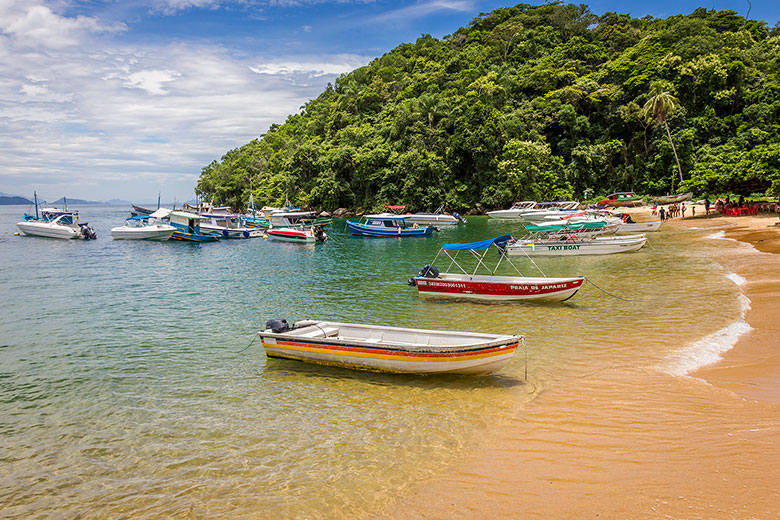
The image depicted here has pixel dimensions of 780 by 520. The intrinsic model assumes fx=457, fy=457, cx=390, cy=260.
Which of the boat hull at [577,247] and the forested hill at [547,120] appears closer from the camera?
the boat hull at [577,247]

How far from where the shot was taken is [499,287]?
19781 mm

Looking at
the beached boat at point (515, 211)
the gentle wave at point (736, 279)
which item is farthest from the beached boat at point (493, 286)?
the beached boat at point (515, 211)

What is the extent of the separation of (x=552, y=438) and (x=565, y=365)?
4132 millimetres

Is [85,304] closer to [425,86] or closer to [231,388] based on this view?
[231,388]

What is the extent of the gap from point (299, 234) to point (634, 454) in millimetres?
43339

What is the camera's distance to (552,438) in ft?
27.1

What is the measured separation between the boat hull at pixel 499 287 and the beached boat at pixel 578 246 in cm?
1172

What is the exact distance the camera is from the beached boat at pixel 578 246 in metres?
31.5

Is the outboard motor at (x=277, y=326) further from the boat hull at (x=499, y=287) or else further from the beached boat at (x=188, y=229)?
the beached boat at (x=188, y=229)

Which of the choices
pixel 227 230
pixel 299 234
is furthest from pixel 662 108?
pixel 227 230

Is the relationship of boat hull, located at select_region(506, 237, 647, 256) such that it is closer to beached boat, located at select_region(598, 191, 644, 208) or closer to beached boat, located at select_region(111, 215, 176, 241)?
beached boat, located at select_region(598, 191, 644, 208)

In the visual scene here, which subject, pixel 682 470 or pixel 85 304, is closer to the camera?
pixel 682 470

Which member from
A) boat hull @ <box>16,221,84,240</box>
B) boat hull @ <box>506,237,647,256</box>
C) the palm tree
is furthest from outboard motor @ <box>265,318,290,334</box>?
the palm tree

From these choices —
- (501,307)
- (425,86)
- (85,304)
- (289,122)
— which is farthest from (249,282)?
(289,122)
